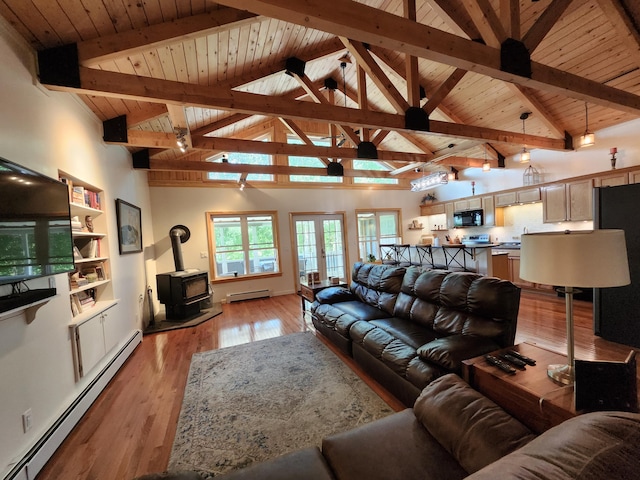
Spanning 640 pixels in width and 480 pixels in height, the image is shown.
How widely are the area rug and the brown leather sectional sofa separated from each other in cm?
76

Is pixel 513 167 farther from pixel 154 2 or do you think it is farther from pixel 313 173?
pixel 154 2

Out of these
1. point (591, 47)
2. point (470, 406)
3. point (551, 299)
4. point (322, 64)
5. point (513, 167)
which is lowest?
point (551, 299)

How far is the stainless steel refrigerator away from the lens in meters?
2.78

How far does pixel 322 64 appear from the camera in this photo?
190 inches

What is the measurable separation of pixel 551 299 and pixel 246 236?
6459mm

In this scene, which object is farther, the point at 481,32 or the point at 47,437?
the point at 481,32

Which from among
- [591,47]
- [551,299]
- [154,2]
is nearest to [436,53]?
[154,2]

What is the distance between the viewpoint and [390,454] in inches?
46.7

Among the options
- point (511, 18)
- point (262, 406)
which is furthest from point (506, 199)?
point (262, 406)

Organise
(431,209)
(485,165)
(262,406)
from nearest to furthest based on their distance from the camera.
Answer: (262,406) < (485,165) < (431,209)

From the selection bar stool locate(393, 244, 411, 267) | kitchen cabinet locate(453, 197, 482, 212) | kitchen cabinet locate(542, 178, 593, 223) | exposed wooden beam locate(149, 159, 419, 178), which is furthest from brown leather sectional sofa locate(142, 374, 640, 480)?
kitchen cabinet locate(453, 197, 482, 212)

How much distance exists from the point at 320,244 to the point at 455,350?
5498 millimetres

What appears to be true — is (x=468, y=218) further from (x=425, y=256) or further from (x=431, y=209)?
(x=425, y=256)

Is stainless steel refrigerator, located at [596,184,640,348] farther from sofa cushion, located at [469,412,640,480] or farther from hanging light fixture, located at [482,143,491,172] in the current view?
sofa cushion, located at [469,412,640,480]
